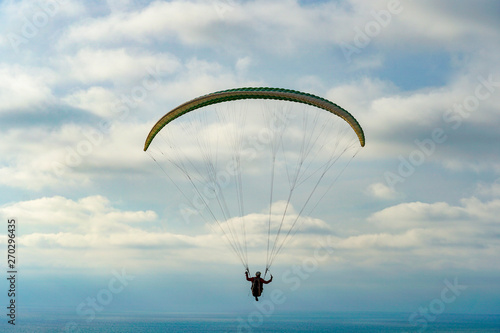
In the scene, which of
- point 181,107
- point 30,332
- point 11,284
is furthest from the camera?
point 30,332

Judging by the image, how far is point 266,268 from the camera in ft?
72.5

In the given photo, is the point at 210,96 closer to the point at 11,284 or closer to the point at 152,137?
the point at 152,137

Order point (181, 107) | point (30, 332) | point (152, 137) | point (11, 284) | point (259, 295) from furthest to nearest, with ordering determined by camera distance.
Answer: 1. point (30, 332)
2. point (11, 284)
3. point (152, 137)
4. point (181, 107)
5. point (259, 295)

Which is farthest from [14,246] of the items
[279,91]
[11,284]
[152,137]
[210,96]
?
[279,91]

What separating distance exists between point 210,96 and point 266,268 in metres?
8.18

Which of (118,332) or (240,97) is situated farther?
(118,332)

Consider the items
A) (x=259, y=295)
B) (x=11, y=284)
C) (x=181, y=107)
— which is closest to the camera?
(x=259, y=295)

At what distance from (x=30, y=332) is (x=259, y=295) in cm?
19770

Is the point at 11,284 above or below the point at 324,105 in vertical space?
below

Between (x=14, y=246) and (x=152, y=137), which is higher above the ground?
(x=152, y=137)

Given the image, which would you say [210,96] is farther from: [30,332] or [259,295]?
[30,332]

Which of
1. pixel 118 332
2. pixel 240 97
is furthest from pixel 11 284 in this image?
pixel 118 332

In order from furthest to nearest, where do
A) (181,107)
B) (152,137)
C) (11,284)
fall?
(11,284)
(152,137)
(181,107)

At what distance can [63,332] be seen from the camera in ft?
651
